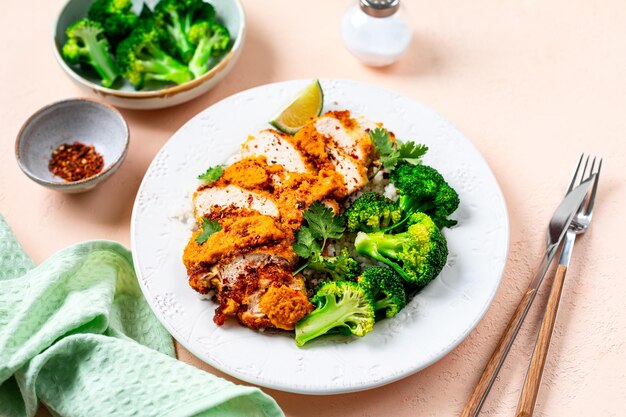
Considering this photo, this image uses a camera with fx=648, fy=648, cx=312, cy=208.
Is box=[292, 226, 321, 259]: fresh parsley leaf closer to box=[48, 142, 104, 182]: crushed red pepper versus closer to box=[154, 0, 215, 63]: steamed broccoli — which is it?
box=[48, 142, 104, 182]: crushed red pepper

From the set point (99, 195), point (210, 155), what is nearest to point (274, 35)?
point (210, 155)

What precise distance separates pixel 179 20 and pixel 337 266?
102 inches

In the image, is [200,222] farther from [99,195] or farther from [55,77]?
[55,77]

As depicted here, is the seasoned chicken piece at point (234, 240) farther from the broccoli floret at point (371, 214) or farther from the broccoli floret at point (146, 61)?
the broccoli floret at point (146, 61)

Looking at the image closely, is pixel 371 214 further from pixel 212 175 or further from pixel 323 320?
pixel 212 175

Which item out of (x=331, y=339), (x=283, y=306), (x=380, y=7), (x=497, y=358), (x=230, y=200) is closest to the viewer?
(x=283, y=306)

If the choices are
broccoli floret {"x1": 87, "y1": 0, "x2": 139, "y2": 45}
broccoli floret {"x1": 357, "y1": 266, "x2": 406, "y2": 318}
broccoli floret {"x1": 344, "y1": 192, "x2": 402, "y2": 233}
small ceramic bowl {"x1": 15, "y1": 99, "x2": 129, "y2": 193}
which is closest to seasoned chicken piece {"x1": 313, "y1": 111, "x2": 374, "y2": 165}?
broccoli floret {"x1": 344, "y1": 192, "x2": 402, "y2": 233}

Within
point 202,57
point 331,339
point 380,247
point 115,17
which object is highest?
point 115,17

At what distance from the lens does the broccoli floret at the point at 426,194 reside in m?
3.82

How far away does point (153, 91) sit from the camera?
15.2 ft

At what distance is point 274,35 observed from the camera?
17.7ft

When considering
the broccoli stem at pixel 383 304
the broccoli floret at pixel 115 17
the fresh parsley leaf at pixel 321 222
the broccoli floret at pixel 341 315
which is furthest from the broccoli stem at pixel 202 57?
the broccoli stem at pixel 383 304

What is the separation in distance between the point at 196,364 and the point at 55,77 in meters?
2.77

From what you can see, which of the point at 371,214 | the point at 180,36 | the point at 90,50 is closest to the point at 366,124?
the point at 371,214
